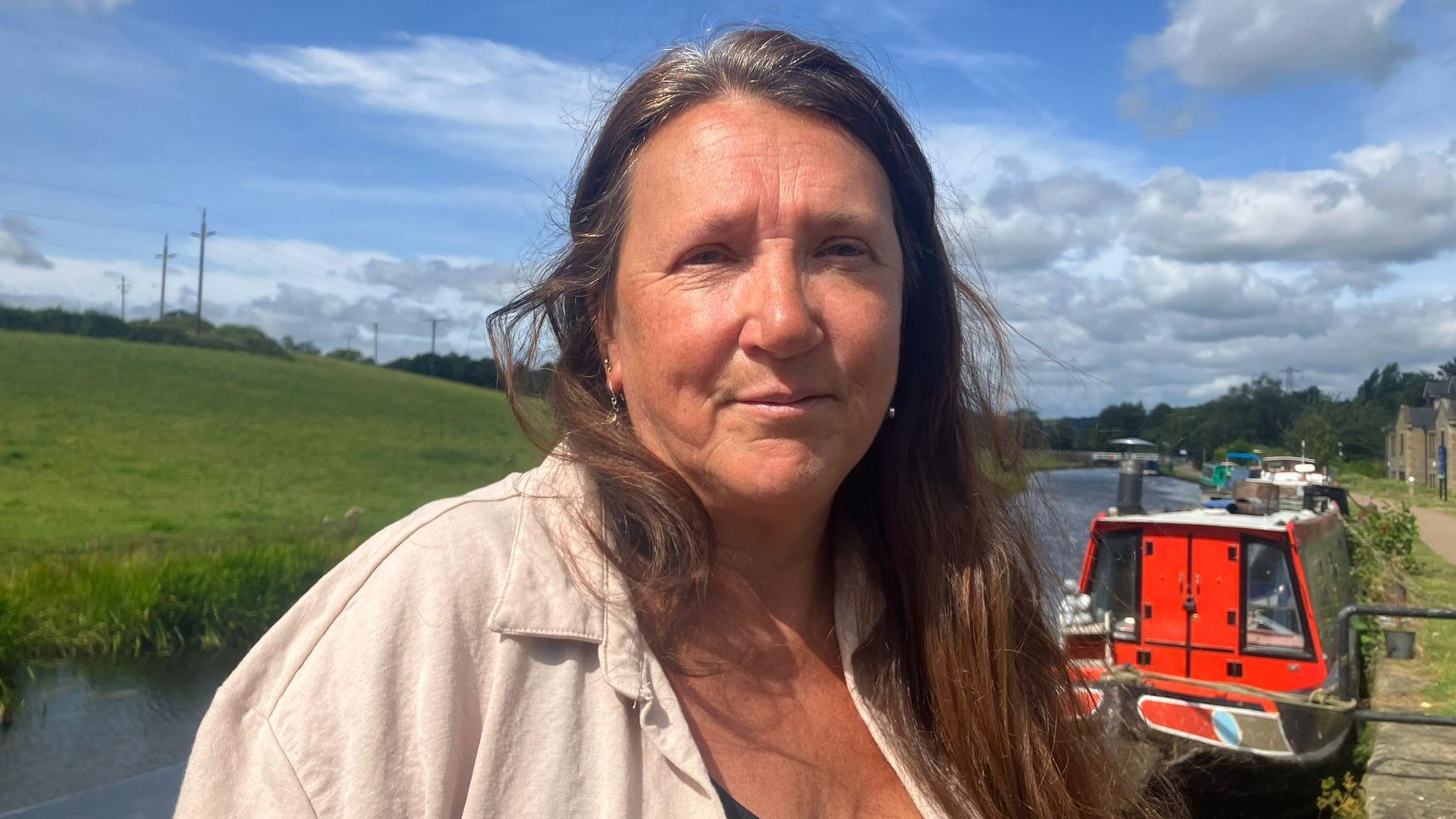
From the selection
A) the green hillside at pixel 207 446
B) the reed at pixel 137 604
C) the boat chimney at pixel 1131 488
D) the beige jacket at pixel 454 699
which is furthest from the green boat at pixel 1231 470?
the beige jacket at pixel 454 699

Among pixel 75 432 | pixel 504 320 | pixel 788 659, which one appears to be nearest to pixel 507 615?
pixel 788 659

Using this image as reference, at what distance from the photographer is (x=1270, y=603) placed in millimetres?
→ 8039

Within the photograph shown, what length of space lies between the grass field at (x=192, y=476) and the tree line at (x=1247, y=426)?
1.42 meters

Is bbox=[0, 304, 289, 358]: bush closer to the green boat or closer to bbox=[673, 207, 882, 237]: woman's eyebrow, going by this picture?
the green boat

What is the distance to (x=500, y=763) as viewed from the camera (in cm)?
122

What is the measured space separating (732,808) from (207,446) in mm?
34601

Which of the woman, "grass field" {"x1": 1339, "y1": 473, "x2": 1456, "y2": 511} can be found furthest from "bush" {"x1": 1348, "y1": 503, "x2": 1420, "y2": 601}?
the woman

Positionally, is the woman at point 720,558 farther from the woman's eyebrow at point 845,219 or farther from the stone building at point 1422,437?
the stone building at point 1422,437

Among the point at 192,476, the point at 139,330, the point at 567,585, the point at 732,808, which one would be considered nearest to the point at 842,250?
the point at 567,585

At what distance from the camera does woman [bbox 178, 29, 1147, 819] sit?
1214 millimetres

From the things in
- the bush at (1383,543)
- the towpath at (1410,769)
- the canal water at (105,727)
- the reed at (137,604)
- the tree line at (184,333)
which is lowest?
the canal water at (105,727)

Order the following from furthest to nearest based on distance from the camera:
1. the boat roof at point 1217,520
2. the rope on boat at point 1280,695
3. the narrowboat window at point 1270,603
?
the narrowboat window at point 1270,603, the boat roof at point 1217,520, the rope on boat at point 1280,695

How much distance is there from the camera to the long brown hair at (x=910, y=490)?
162 centimetres

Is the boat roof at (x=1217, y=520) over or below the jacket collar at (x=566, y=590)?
below
